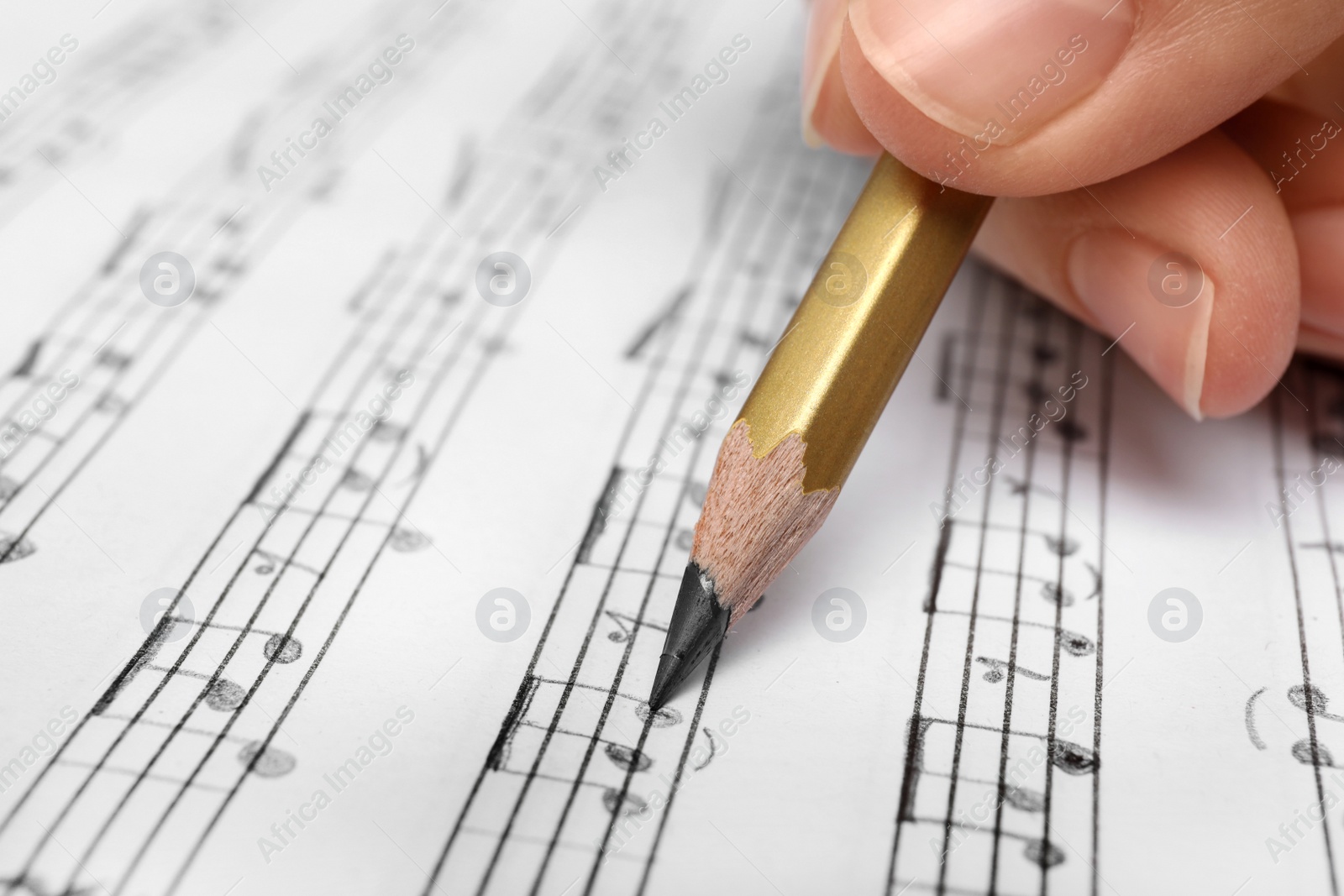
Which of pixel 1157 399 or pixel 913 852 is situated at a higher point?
pixel 1157 399

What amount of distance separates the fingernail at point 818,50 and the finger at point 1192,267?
0.18 metres

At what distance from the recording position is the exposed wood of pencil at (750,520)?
554mm

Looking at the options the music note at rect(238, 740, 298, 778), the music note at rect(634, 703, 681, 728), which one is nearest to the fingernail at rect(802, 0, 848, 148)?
the music note at rect(634, 703, 681, 728)

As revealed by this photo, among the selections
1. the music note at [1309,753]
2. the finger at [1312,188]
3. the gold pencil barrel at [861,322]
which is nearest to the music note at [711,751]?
the gold pencil barrel at [861,322]

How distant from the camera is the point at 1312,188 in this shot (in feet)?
2.50

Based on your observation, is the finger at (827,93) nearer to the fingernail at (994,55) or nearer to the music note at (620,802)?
the fingernail at (994,55)

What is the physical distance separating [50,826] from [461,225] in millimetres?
530

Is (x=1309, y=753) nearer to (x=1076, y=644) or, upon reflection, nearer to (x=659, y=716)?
(x=1076, y=644)

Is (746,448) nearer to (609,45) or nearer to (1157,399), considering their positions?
(1157,399)

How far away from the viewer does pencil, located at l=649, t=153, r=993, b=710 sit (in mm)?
555

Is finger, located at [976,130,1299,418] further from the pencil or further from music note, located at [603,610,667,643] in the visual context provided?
music note, located at [603,610,667,643]

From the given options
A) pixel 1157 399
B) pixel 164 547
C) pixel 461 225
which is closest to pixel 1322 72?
pixel 1157 399

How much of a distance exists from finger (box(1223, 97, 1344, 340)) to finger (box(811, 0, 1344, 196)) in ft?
0.53

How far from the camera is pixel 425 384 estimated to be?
2.45 feet
